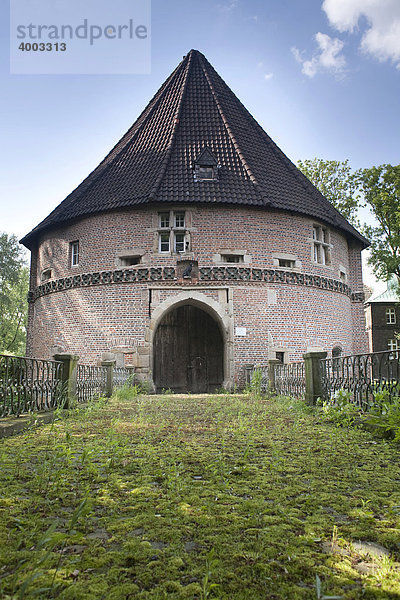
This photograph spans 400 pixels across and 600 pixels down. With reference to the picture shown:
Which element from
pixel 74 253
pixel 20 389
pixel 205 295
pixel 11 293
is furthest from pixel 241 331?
pixel 11 293

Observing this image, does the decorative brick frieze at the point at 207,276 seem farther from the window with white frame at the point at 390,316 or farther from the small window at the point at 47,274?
the window with white frame at the point at 390,316

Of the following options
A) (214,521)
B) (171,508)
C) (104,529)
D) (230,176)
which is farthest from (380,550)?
(230,176)

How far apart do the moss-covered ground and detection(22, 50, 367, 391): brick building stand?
409 inches

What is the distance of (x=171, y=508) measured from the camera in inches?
112

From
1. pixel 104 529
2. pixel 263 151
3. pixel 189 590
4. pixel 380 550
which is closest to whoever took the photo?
pixel 189 590

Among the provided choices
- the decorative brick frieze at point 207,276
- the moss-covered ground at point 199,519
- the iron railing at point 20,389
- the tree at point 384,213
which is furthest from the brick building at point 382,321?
the moss-covered ground at point 199,519

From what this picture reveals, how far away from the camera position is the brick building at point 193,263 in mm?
15602

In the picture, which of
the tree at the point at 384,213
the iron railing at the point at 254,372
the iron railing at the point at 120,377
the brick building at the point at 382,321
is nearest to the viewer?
the iron railing at the point at 120,377

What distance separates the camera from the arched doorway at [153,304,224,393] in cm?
1670

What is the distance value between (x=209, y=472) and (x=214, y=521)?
111cm

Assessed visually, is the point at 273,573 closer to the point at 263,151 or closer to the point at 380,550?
the point at 380,550

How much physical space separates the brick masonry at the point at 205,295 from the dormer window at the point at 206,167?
1.31m

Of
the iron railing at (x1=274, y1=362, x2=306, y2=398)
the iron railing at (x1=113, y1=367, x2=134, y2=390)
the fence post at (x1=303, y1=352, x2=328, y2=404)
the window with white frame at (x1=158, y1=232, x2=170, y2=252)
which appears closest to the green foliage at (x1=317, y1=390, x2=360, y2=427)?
the fence post at (x1=303, y1=352, x2=328, y2=404)

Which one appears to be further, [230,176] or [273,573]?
[230,176]
